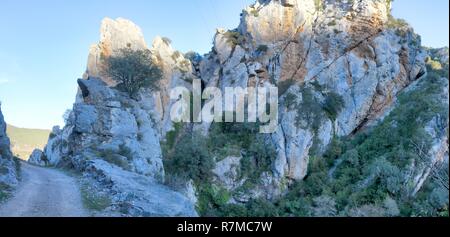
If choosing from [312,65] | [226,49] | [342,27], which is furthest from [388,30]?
[226,49]

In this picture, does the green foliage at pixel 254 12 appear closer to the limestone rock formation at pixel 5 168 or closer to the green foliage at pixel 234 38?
the green foliage at pixel 234 38

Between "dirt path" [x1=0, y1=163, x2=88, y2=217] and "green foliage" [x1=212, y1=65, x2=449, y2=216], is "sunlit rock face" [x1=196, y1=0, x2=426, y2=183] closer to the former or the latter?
"green foliage" [x1=212, y1=65, x2=449, y2=216]

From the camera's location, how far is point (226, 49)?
4419 centimetres

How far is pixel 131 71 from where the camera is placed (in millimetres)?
28078

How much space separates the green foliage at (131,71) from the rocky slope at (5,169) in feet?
38.9

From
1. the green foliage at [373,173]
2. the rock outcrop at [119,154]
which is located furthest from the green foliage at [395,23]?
the rock outcrop at [119,154]

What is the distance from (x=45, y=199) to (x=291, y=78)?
3508 cm

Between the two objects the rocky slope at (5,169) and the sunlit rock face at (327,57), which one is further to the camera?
the sunlit rock face at (327,57)

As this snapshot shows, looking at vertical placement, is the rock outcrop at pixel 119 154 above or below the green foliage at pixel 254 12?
below

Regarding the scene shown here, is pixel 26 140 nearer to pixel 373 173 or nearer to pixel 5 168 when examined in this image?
pixel 373 173

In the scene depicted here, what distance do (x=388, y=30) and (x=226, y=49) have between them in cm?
1767

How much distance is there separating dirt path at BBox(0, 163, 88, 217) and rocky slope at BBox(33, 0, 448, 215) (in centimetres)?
1840

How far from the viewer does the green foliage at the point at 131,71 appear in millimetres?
27828
